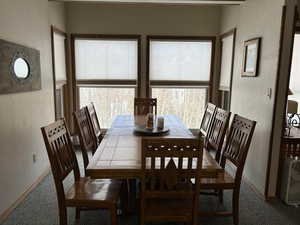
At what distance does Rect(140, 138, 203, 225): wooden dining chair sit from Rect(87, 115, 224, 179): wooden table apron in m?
0.11

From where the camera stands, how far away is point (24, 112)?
2.67 m

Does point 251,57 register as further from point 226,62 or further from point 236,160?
point 236,160

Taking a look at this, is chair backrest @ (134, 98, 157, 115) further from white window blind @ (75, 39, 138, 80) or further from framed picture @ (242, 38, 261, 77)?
framed picture @ (242, 38, 261, 77)

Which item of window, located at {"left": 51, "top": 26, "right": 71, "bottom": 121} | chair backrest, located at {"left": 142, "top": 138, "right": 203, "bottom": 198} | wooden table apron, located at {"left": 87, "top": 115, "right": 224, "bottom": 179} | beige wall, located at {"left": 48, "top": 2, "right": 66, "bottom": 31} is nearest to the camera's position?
chair backrest, located at {"left": 142, "top": 138, "right": 203, "bottom": 198}

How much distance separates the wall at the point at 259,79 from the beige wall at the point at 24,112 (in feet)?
9.01

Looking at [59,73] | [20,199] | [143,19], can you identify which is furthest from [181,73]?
[20,199]

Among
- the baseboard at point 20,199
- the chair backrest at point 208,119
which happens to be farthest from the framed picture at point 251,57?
the baseboard at point 20,199

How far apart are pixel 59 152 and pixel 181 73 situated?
303cm

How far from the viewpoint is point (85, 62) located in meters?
4.27

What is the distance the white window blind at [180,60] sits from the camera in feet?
14.1

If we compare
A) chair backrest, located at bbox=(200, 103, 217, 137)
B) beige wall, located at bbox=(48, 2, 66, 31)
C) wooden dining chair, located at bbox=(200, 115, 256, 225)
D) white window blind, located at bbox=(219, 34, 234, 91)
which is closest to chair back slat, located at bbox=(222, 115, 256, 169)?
wooden dining chair, located at bbox=(200, 115, 256, 225)

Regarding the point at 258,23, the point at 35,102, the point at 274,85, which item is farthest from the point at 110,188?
the point at 258,23

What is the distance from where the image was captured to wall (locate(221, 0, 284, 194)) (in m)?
2.55

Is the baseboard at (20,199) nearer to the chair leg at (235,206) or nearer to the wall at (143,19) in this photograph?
the chair leg at (235,206)
